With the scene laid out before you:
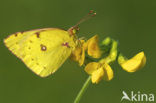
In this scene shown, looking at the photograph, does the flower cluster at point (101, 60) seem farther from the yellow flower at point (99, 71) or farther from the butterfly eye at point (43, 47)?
the butterfly eye at point (43, 47)

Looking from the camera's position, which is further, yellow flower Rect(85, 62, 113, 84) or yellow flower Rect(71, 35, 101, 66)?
yellow flower Rect(71, 35, 101, 66)

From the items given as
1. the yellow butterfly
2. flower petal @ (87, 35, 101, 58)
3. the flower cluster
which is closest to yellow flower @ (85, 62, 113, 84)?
the flower cluster

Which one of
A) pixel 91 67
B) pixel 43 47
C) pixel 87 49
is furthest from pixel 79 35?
pixel 91 67

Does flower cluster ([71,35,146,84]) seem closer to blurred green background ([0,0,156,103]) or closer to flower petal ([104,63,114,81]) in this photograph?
flower petal ([104,63,114,81])

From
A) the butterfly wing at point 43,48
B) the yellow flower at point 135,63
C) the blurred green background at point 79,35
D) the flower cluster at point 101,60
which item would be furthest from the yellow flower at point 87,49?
the blurred green background at point 79,35

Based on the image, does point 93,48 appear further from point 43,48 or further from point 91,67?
point 43,48

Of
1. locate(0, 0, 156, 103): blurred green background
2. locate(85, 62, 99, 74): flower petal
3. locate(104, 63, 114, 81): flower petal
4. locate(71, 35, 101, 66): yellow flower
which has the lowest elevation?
locate(0, 0, 156, 103): blurred green background

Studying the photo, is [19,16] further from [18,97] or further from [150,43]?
[150,43]

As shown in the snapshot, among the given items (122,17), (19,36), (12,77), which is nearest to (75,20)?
(122,17)
